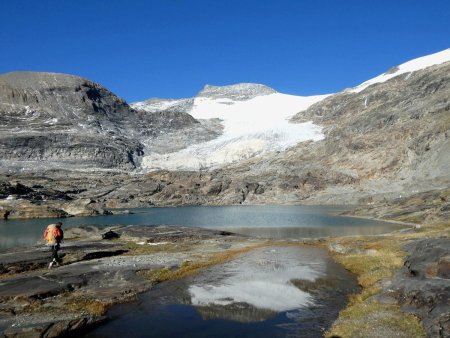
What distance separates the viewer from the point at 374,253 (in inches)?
1532

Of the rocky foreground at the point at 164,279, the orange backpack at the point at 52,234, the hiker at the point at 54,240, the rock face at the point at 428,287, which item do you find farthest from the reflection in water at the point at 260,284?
the orange backpack at the point at 52,234

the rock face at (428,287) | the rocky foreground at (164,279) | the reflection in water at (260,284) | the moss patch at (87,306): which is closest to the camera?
the rock face at (428,287)

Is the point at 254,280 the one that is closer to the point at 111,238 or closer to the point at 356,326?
the point at 356,326

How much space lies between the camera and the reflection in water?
22859 mm

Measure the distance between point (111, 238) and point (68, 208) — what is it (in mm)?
85468

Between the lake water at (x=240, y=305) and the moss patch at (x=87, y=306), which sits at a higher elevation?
the moss patch at (x=87, y=306)

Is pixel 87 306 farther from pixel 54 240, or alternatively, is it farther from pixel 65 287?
pixel 54 240

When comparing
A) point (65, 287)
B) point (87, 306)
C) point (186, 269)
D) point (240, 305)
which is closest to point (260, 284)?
point (240, 305)

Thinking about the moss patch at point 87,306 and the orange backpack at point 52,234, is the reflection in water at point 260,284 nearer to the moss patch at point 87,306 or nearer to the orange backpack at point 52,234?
the moss patch at point 87,306

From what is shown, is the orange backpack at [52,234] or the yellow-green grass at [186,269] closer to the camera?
the yellow-green grass at [186,269]

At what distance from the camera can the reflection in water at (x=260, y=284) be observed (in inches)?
900

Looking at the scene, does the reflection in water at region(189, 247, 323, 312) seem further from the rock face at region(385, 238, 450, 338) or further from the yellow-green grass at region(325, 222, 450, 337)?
the rock face at region(385, 238, 450, 338)

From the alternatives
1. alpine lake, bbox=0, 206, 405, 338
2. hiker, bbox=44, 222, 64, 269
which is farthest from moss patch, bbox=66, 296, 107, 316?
hiker, bbox=44, 222, 64, 269

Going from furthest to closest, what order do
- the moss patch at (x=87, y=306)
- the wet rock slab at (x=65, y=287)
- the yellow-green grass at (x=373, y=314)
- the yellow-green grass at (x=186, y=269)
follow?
the yellow-green grass at (x=186, y=269), the moss patch at (x=87, y=306), the wet rock slab at (x=65, y=287), the yellow-green grass at (x=373, y=314)
